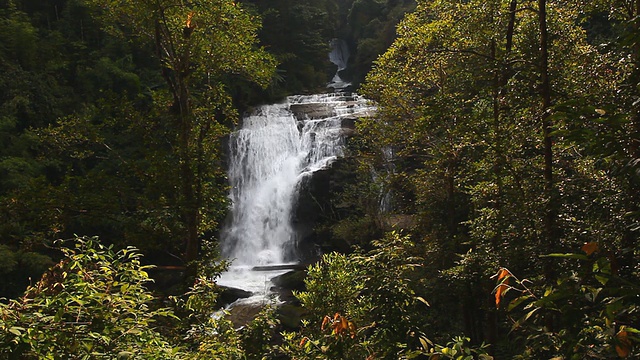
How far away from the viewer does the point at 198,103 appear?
837 centimetres

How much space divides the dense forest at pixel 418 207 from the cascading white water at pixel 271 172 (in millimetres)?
4565

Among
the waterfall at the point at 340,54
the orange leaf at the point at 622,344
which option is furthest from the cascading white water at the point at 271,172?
the waterfall at the point at 340,54

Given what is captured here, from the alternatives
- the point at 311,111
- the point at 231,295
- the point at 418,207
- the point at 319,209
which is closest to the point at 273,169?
the point at 319,209

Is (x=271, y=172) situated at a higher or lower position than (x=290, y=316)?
higher

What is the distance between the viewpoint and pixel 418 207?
10.3m

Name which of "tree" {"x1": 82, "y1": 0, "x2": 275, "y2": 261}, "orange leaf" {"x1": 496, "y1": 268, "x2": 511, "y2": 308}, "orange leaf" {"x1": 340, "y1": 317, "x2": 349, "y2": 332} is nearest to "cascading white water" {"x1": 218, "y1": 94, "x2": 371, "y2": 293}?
"tree" {"x1": 82, "y1": 0, "x2": 275, "y2": 261}

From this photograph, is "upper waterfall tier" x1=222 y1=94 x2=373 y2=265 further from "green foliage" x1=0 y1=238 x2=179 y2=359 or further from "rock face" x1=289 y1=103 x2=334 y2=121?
"green foliage" x1=0 y1=238 x2=179 y2=359

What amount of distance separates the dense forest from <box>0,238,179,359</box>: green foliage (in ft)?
0.04

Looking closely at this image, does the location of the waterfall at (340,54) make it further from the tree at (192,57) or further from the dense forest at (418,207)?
the tree at (192,57)

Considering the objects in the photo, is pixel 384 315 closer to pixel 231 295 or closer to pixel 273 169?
pixel 231 295

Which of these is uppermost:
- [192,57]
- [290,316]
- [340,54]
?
[340,54]

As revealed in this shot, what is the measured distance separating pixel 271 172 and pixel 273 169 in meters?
0.17

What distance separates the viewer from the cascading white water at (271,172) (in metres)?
18.1

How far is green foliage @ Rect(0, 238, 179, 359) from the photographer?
2.29m
